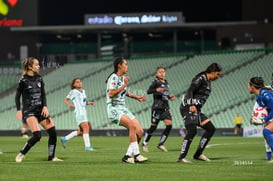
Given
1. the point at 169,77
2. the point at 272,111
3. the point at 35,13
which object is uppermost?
the point at 35,13

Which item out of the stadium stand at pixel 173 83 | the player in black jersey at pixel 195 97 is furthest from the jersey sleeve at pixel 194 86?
the stadium stand at pixel 173 83

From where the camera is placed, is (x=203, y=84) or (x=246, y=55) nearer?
(x=203, y=84)

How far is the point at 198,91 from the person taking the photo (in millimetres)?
16906

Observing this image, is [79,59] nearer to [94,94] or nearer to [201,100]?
[94,94]

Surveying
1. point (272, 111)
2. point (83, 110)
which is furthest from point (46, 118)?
point (83, 110)

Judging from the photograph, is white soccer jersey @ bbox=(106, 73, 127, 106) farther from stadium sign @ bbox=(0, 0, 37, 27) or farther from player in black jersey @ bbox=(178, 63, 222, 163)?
stadium sign @ bbox=(0, 0, 37, 27)

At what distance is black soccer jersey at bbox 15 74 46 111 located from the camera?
1686 centimetres

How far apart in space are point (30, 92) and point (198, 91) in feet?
12.6

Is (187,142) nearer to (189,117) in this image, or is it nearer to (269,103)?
(189,117)

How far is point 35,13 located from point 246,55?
693 inches

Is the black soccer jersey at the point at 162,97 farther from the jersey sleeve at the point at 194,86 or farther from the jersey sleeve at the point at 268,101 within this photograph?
the jersey sleeve at the point at 268,101

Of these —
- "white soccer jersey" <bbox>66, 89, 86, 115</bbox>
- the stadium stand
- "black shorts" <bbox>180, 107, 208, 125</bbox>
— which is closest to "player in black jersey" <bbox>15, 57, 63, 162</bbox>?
"black shorts" <bbox>180, 107, 208, 125</bbox>

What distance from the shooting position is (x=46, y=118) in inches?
671

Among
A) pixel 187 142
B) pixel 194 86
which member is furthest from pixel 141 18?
pixel 187 142
